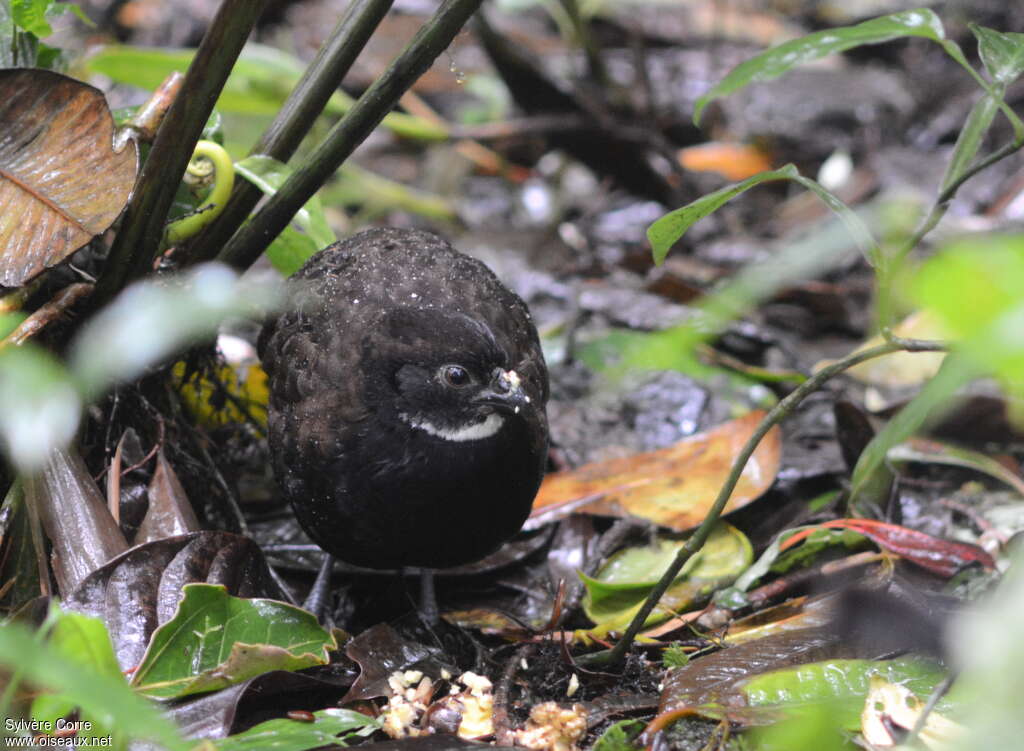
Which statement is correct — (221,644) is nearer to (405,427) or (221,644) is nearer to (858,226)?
(405,427)

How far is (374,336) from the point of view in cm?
323

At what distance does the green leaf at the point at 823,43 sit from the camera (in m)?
2.77

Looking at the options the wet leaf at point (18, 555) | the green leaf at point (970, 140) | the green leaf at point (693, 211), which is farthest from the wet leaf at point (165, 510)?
the green leaf at point (970, 140)

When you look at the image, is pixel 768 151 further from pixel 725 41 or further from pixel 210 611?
pixel 210 611

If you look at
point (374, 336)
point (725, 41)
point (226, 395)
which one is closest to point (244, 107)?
point (226, 395)

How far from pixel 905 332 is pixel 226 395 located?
2.90m

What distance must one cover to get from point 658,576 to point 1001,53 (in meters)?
1.77

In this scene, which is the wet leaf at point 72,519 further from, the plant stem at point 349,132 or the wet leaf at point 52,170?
the plant stem at point 349,132

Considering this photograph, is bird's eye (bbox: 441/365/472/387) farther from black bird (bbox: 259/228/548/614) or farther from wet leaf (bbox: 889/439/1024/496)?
wet leaf (bbox: 889/439/1024/496)

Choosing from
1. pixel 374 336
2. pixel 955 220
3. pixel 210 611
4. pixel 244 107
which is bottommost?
pixel 955 220

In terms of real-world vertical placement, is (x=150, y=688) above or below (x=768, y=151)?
above

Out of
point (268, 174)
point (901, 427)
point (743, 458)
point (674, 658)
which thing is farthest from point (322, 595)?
point (901, 427)

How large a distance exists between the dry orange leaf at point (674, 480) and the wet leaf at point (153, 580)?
123 cm

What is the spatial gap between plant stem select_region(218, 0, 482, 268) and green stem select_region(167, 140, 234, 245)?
0.34 feet
